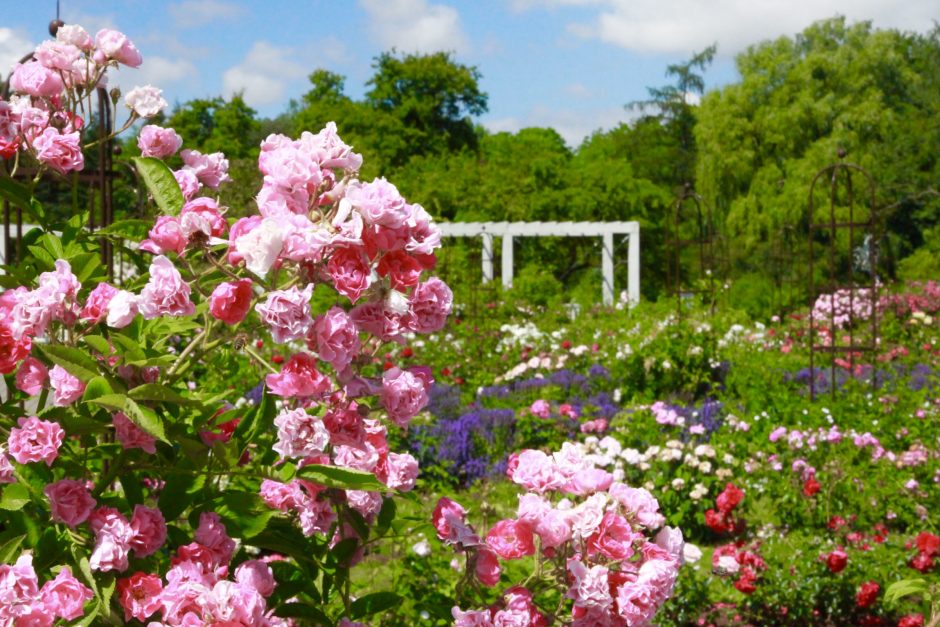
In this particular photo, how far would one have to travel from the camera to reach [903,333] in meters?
10.7

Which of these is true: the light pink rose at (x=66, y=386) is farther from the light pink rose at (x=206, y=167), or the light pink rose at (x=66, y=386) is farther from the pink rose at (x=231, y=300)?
the light pink rose at (x=206, y=167)

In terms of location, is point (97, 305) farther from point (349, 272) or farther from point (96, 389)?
point (349, 272)

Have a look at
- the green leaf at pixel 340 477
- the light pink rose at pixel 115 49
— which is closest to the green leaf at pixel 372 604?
the green leaf at pixel 340 477

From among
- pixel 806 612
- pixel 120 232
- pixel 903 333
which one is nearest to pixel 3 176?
pixel 120 232

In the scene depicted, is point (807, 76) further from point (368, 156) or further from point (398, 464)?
point (398, 464)

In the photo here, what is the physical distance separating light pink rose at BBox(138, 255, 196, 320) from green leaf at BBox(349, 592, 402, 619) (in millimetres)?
634

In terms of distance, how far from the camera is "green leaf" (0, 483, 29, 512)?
1568 millimetres

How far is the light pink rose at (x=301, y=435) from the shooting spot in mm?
1477

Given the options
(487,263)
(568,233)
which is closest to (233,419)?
(487,263)

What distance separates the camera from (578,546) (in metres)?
1.64

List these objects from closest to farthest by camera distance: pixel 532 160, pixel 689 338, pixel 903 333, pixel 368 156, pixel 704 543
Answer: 1. pixel 704 543
2. pixel 689 338
3. pixel 903 333
4. pixel 532 160
5. pixel 368 156

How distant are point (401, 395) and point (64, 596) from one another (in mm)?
541

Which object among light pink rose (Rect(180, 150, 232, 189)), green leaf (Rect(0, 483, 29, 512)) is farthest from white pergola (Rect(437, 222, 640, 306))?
green leaf (Rect(0, 483, 29, 512))

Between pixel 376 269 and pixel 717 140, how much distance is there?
76.4 ft
